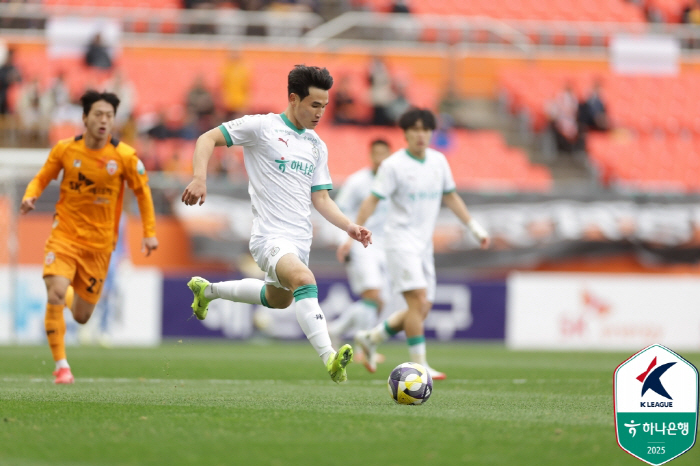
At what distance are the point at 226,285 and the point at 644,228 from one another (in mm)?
13464

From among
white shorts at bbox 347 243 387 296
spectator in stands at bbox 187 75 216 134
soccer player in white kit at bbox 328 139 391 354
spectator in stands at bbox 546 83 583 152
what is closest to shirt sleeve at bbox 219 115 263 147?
soccer player in white kit at bbox 328 139 391 354

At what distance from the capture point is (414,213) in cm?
1003

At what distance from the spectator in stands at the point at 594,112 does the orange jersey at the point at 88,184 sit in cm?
1578

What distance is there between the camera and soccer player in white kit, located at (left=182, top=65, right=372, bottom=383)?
7.05 m

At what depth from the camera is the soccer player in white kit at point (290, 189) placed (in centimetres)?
705

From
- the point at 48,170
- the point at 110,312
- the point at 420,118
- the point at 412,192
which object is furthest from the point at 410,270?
the point at 110,312

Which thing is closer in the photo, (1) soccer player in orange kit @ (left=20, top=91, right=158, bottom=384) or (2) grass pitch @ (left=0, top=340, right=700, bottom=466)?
(2) grass pitch @ (left=0, top=340, right=700, bottom=466)

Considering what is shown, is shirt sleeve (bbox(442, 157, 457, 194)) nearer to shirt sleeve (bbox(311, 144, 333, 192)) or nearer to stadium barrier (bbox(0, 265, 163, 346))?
shirt sleeve (bbox(311, 144, 333, 192))

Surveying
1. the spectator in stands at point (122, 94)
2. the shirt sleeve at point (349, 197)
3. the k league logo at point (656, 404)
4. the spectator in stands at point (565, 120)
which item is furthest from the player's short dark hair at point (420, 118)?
the spectator in stands at point (565, 120)

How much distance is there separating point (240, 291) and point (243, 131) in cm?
129

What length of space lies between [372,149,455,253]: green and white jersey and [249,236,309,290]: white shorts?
8.48 ft

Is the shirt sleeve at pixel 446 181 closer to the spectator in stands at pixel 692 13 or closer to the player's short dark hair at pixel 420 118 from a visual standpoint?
the player's short dark hair at pixel 420 118

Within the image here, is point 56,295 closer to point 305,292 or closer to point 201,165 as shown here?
point 201,165

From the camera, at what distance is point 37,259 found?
17953 millimetres
